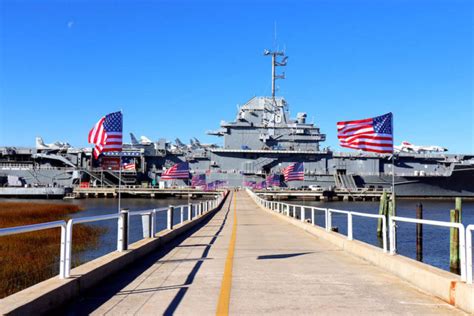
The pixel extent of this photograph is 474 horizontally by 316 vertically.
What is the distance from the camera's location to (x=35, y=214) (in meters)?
37.1

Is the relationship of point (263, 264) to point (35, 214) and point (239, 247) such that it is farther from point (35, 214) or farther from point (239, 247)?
point (35, 214)

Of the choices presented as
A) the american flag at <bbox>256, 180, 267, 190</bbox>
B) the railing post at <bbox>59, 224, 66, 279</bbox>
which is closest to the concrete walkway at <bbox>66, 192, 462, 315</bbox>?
the railing post at <bbox>59, 224, 66, 279</bbox>

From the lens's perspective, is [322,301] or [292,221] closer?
[322,301]

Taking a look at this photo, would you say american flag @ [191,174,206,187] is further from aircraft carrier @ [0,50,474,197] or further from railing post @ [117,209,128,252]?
railing post @ [117,209,128,252]

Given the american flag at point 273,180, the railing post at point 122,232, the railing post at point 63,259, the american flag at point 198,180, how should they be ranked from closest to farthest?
the railing post at point 63,259 → the railing post at point 122,232 → the american flag at point 273,180 → the american flag at point 198,180

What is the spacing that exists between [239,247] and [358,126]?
8.73 metres

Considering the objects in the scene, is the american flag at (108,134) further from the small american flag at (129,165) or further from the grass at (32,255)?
the small american flag at (129,165)

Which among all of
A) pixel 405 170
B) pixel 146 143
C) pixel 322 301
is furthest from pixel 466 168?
pixel 322 301

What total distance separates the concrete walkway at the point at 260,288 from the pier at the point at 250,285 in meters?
0.01

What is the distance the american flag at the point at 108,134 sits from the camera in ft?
59.9

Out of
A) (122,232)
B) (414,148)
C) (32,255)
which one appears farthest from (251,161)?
(122,232)

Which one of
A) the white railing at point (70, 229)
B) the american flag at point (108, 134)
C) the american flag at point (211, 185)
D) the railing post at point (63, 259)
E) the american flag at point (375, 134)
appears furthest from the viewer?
the american flag at point (211, 185)

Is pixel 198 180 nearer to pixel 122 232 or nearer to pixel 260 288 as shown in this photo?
pixel 122 232

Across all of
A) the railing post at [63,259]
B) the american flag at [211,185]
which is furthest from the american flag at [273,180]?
the railing post at [63,259]
